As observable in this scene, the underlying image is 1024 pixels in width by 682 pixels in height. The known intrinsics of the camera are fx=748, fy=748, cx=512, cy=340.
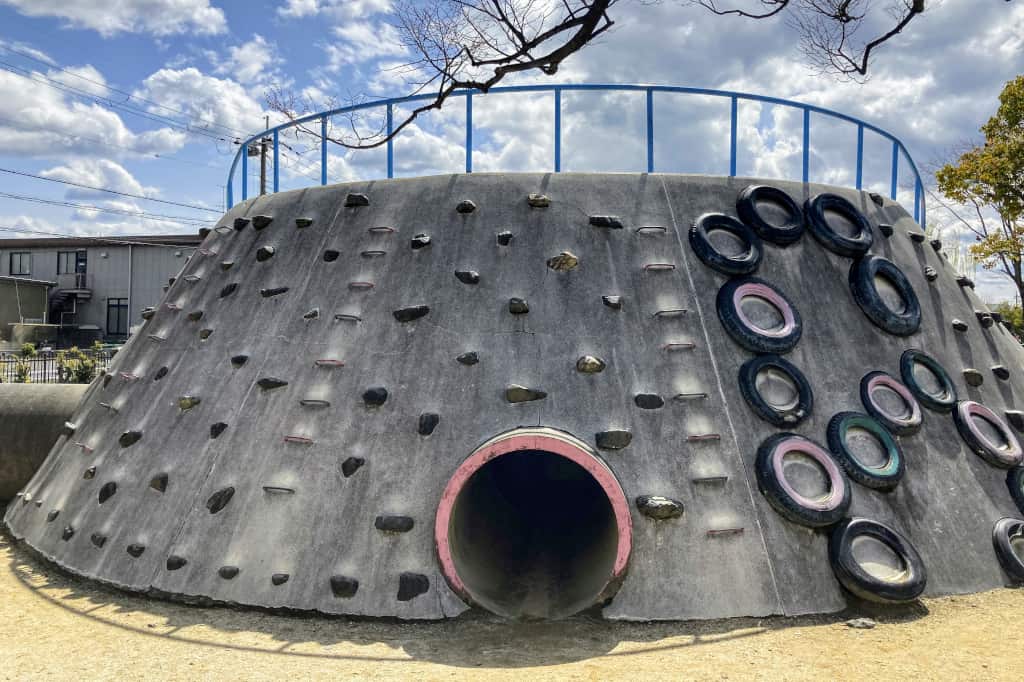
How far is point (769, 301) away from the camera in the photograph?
8.79m

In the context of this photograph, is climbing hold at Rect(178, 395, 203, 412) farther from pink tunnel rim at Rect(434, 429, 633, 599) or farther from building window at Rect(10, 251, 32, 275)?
building window at Rect(10, 251, 32, 275)

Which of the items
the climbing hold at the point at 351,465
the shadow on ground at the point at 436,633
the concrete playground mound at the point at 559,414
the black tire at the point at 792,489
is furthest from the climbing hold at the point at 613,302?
the shadow on ground at the point at 436,633

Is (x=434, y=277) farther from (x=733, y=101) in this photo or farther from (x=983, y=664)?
(x=983, y=664)

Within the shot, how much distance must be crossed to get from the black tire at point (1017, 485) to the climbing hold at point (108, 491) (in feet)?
33.2

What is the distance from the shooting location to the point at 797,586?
7113 mm

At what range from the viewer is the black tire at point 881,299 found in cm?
904

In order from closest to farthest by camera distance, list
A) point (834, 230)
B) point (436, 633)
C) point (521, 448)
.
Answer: point (436, 633)
point (521, 448)
point (834, 230)

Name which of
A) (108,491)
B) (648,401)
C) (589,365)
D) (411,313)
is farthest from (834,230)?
(108,491)

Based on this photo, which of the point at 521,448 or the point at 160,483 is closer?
the point at 521,448

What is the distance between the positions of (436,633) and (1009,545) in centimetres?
599

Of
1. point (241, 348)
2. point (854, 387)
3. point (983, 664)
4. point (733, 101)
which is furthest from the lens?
point (733, 101)

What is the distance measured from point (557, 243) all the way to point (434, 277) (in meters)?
1.52

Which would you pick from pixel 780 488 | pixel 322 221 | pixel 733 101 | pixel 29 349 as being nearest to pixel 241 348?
pixel 322 221

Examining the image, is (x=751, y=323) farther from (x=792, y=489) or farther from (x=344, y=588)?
(x=344, y=588)
